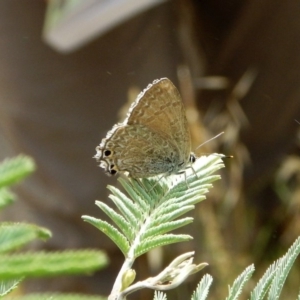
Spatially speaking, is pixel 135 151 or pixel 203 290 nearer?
pixel 203 290

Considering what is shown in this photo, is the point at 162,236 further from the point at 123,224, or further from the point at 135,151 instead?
the point at 135,151

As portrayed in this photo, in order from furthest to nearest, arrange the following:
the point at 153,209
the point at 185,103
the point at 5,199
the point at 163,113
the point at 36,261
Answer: the point at 185,103
the point at 163,113
the point at 153,209
the point at 5,199
the point at 36,261

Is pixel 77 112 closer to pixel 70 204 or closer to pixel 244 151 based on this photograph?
pixel 70 204

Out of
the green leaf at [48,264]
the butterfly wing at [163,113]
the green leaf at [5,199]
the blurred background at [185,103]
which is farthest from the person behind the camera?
the blurred background at [185,103]

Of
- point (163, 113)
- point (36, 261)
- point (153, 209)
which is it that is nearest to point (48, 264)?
point (36, 261)

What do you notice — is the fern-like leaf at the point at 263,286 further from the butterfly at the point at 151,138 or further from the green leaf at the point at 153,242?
the butterfly at the point at 151,138

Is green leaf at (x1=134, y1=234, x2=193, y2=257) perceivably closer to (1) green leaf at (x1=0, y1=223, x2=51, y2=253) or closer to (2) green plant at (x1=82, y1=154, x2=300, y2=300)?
(2) green plant at (x1=82, y1=154, x2=300, y2=300)

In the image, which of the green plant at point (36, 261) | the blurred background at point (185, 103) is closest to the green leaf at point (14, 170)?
the green plant at point (36, 261)

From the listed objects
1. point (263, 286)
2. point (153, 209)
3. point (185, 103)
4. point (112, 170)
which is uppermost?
point (185, 103)
